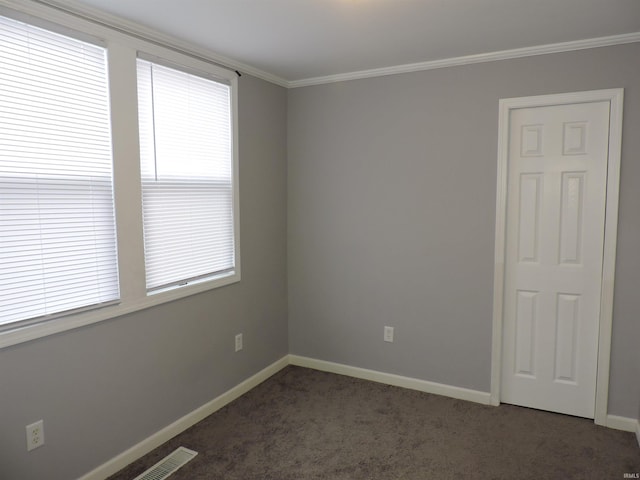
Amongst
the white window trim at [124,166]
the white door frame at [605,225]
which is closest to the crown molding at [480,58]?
the white door frame at [605,225]

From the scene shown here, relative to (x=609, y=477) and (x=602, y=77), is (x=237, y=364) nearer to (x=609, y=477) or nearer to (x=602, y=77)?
(x=609, y=477)

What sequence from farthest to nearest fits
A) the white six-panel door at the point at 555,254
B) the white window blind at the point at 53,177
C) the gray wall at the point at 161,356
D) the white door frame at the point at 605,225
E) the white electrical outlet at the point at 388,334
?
the white electrical outlet at the point at 388,334 → the white six-panel door at the point at 555,254 → the white door frame at the point at 605,225 → the gray wall at the point at 161,356 → the white window blind at the point at 53,177

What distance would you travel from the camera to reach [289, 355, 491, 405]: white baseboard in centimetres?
327

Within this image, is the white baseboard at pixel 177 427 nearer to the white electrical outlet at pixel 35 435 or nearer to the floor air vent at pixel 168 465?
the floor air vent at pixel 168 465

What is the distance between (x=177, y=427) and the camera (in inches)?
111

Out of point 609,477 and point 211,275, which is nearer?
point 609,477

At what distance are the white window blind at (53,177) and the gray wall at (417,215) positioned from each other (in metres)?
1.77

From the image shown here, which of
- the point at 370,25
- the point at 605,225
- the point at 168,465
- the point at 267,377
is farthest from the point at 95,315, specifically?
the point at 605,225

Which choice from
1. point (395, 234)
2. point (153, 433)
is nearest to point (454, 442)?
point (395, 234)

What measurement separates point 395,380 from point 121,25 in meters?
3.05

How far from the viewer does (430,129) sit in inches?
128

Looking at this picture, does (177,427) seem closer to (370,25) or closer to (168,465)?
(168,465)

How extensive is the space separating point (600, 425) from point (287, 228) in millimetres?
2689

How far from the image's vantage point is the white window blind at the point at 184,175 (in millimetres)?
Answer: 2598
